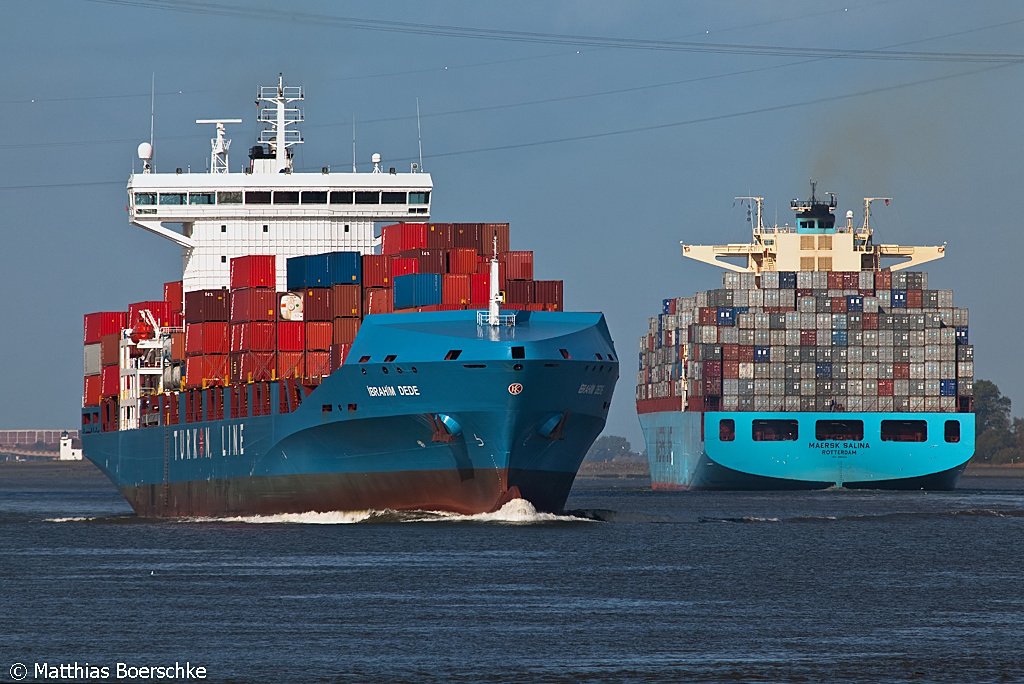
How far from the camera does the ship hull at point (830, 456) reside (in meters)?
104

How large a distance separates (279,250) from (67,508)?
25164mm

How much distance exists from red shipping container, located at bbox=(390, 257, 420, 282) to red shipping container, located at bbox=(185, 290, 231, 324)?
8.16m

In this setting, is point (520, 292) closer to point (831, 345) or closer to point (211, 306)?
point (211, 306)

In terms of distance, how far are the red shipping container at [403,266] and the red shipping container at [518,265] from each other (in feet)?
8.67

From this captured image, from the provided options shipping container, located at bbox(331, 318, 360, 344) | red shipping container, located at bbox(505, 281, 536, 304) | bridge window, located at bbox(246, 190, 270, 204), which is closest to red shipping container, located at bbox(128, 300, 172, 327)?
bridge window, located at bbox(246, 190, 270, 204)

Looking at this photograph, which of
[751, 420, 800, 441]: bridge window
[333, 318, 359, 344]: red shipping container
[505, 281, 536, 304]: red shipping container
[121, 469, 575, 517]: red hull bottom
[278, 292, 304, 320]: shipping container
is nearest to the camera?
[121, 469, 575, 517]: red hull bottom

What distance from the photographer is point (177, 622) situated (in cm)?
3281

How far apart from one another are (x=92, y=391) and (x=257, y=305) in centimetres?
2051

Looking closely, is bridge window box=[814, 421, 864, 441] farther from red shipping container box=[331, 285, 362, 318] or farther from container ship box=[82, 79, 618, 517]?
red shipping container box=[331, 285, 362, 318]

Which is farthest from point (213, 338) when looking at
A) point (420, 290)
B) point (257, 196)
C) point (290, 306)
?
point (420, 290)

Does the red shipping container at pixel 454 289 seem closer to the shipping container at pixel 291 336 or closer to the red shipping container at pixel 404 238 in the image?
the red shipping container at pixel 404 238

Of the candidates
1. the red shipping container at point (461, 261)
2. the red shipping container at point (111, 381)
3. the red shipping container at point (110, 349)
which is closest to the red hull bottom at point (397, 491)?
the red shipping container at point (461, 261)

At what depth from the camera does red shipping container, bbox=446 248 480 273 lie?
2164 inches

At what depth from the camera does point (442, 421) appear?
51.7m
